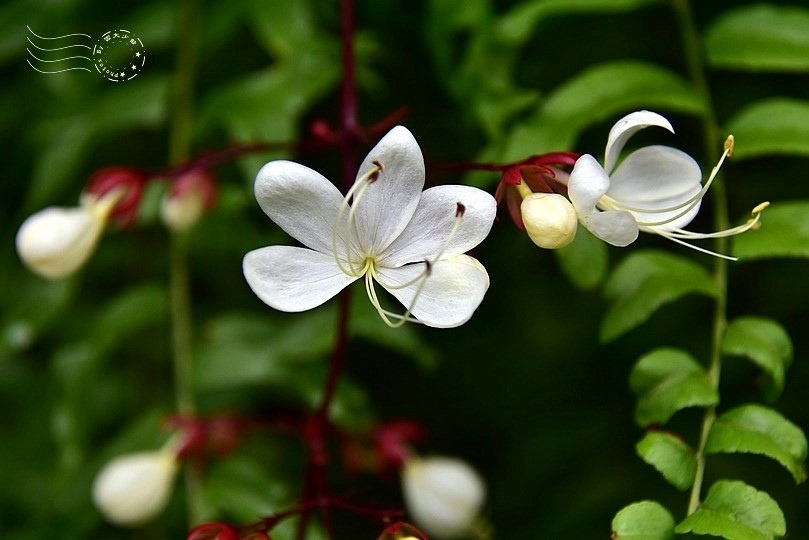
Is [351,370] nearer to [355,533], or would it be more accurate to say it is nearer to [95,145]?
[355,533]

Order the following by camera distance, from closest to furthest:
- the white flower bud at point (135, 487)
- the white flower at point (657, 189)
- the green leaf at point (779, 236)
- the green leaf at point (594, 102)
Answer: the white flower at point (657, 189), the green leaf at point (779, 236), the green leaf at point (594, 102), the white flower bud at point (135, 487)

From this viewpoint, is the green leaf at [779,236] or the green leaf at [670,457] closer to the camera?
the green leaf at [670,457]

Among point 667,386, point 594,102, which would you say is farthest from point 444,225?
point 594,102

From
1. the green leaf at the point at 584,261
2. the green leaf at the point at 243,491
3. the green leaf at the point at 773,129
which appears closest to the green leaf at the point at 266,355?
the green leaf at the point at 243,491

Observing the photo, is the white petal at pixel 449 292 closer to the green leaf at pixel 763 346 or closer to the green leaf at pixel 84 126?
the green leaf at pixel 763 346

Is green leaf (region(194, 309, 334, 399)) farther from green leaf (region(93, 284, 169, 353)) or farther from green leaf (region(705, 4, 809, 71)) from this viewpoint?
green leaf (region(705, 4, 809, 71))

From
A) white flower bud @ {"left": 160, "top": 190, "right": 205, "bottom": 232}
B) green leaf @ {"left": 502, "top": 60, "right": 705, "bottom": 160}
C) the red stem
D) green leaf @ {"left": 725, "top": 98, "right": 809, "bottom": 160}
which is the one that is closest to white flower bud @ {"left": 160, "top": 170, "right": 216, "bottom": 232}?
white flower bud @ {"left": 160, "top": 190, "right": 205, "bottom": 232}

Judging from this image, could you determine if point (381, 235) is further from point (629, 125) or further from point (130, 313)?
point (130, 313)

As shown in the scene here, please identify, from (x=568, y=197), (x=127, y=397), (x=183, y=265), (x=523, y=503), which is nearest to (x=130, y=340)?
(x=127, y=397)
